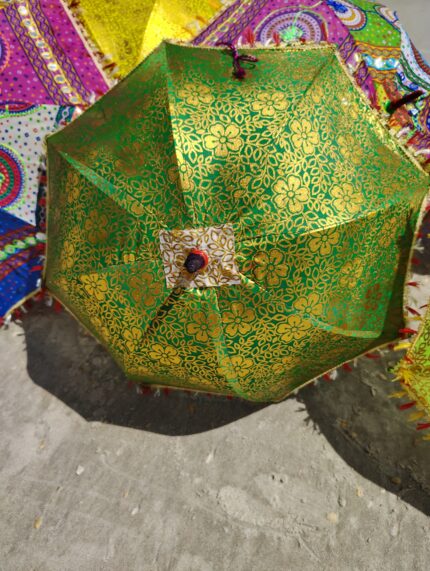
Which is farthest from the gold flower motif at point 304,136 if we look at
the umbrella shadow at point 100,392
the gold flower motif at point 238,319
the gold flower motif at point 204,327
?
the umbrella shadow at point 100,392

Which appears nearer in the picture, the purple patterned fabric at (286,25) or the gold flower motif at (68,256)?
the gold flower motif at (68,256)

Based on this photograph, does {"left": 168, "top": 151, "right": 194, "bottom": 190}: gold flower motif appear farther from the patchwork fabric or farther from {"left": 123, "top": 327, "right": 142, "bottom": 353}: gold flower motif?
the patchwork fabric

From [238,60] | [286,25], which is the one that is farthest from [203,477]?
[286,25]

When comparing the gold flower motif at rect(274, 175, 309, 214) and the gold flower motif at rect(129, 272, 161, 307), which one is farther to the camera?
the gold flower motif at rect(129, 272, 161, 307)

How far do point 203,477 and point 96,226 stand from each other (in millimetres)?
1679

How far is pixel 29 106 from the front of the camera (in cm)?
261

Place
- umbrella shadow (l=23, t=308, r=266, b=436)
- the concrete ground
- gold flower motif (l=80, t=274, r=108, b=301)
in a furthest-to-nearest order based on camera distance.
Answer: umbrella shadow (l=23, t=308, r=266, b=436)
the concrete ground
gold flower motif (l=80, t=274, r=108, b=301)

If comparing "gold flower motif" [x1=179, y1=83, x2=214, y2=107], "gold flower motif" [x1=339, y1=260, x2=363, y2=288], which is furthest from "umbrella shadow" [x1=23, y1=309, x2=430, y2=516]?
"gold flower motif" [x1=179, y1=83, x2=214, y2=107]

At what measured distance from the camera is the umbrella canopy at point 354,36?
8.99 ft

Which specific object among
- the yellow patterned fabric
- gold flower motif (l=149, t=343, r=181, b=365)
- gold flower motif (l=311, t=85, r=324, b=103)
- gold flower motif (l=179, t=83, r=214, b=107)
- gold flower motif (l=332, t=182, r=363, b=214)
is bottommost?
gold flower motif (l=149, t=343, r=181, b=365)

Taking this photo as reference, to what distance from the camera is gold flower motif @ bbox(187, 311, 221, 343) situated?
2049 millimetres

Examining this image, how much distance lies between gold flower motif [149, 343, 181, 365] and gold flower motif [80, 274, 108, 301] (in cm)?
38

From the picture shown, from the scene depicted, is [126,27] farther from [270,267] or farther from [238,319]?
[238,319]

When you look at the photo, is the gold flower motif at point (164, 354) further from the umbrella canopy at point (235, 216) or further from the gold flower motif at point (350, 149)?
the gold flower motif at point (350, 149)
